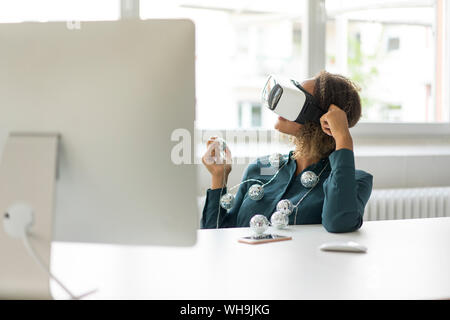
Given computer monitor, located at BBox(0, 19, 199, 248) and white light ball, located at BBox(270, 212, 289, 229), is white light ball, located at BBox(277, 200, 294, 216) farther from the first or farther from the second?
computer monitor, located at BBox(0, 19, 199, 248)

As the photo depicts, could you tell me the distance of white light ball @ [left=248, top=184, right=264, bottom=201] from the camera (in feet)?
5.27

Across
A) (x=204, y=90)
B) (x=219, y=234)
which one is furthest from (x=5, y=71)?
(x=204, y=90)

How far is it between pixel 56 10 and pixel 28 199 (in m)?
1.86

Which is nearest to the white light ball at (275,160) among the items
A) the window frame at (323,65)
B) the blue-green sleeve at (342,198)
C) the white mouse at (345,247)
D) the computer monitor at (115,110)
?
the blue-green sleeve at (342,198)

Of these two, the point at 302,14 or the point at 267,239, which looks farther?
the point at 302,14

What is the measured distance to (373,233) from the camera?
138 cm

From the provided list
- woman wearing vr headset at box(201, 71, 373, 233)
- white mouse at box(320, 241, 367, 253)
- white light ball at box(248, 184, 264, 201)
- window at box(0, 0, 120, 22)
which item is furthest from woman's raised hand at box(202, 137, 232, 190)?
window at box(0, 0, 120, 22)

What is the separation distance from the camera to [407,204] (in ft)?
8.61

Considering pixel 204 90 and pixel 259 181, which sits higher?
pixel 204 90

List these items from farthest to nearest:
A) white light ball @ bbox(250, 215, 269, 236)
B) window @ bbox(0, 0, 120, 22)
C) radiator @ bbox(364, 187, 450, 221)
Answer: radiator @ bbox(364, 187, 450, 221), window @ bbox(0, 0, 120, 22), white light ball @ bbox(250, 215, 269, 236)

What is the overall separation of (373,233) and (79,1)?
1.89 metres

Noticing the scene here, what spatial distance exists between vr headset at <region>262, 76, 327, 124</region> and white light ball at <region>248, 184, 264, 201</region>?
25 cm

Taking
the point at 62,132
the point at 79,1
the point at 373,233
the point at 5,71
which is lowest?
the point at 373,233

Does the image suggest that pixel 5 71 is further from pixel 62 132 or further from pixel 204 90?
pixel 204 90
